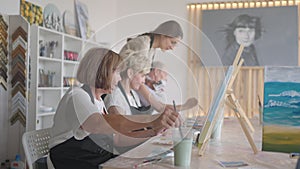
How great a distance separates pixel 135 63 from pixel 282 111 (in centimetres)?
57

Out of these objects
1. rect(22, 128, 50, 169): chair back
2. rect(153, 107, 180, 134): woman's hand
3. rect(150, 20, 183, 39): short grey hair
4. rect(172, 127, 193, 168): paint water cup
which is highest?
rect(150, 20, 183, 39): short grey hair

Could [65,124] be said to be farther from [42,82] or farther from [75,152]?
[42,82]

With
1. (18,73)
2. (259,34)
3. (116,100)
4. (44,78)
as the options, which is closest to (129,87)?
(116,100)

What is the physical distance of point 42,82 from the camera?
3496mm

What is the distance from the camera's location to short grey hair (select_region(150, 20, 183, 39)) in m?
1.33

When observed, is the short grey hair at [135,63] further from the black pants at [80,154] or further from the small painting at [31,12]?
the small painting at [31,12]

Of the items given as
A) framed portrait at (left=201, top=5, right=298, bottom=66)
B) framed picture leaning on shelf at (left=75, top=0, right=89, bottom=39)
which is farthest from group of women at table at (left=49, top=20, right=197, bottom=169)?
framed portrait at (left=201, top=5, right=298, bottom=66)

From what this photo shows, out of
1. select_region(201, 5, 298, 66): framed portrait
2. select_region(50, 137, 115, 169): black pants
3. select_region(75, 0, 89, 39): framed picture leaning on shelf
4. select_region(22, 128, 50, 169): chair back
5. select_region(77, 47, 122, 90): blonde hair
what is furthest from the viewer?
select_region(201, 5, 298, 66): framed portrait

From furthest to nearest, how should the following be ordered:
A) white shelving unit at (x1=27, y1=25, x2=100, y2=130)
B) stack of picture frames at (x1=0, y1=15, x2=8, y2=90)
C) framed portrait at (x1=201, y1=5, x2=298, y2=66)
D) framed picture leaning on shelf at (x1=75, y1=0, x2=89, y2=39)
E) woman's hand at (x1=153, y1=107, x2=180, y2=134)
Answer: framed portrait at (x1=201, y1=5, x2=298, y2=66) < framed picture leaning on shelf at (x1=75, y1=0, x2=89, y2=39) < white shelving unit at (x1=27, y1=25, x2=100, y2=130) < stack of picture frames at (x1=0, y1=15, x2=8, y2=90) < woman's hand at (x1=153, y1=107, x2=180, y2=134)

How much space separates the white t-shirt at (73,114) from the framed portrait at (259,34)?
143 inches

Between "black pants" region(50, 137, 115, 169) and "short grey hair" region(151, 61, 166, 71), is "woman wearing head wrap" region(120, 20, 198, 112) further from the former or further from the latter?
"black pants" region(50, 137, 115, 169)

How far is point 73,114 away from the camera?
52.9 inches

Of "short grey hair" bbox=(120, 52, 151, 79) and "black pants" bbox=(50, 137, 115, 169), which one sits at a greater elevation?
"short grey hair" bbox=(120, 52, 151, 79)

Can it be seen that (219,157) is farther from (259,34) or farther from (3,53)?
(259,34)
